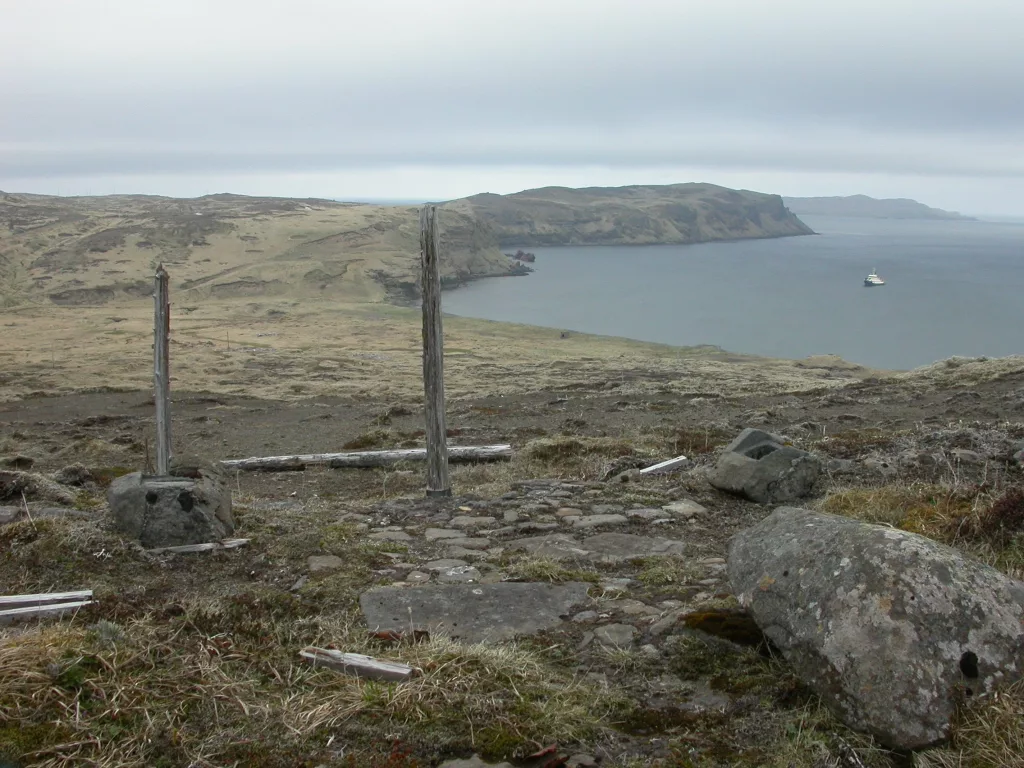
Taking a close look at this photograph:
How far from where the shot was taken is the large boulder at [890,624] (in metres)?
3.42

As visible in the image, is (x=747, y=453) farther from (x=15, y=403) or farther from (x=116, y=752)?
(x=15, y=403)

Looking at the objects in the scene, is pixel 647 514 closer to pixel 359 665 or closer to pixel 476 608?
pixel 476 608

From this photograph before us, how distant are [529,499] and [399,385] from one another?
1842cm

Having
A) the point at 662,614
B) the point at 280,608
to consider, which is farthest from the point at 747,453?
the point at 280,608

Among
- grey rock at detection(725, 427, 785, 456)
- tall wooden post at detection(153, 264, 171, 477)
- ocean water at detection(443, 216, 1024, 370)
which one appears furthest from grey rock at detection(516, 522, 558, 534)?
ocean water at detection(443, 216, 1024, 370)

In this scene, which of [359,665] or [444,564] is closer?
[359,665]

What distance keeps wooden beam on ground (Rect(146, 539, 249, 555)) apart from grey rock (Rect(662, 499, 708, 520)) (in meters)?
3.75

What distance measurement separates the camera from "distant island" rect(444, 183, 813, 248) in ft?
516

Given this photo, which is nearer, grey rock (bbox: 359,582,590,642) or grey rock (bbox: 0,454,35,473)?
grey rock (bbox: 359,582,590,642)

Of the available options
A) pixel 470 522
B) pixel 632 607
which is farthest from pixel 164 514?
pixel 632 607

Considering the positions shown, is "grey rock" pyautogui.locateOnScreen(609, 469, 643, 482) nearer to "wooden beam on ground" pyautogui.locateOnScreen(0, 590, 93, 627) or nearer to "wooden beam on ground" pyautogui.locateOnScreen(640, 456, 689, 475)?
"wooden beam on ground" pyautogui.locateOnScreen(640, 456, 689, 475)

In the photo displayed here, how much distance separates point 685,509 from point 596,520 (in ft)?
3.12

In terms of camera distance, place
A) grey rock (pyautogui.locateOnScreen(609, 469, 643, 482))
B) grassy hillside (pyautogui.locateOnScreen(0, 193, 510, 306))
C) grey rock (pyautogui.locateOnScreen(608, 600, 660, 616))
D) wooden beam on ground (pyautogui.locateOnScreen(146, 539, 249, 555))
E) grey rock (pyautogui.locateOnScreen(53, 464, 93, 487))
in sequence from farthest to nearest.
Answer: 1. grassy hillside (pyautogui.locateOnScreen(0, 193, 510, 306))
2. grey rock (pyautogui.locateOnScreen(53, 464, 93, 487))
3. grey rock (pyautogui.locateOnScreen(609, 469, 643, 482))
4. wooden beam on ground (pyautogui.locateOnScreen(146, 539, 249, 555))
5. grey rock (pyautogui.locateOnScreen(608, 600, 660, 616))

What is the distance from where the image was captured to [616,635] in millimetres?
4727
